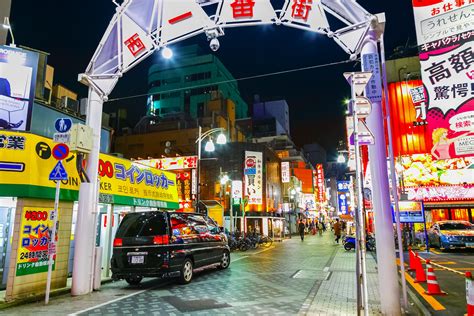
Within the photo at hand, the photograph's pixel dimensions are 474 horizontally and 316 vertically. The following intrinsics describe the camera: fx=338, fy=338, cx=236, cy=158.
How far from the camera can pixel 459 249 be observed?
68.6 ft

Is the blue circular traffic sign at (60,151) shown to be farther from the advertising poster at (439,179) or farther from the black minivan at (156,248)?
the advertising poster at (439,179)

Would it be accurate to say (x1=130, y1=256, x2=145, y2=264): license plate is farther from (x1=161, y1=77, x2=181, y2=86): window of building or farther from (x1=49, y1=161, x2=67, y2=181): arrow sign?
(x1=161, y1=77, x2=181, y2=86): window of building

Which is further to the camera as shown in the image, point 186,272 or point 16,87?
point 16,87

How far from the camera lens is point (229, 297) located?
332 inches

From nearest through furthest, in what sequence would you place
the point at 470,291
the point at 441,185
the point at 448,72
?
the point at 470,291
the point at 448,72
the point at 441,185

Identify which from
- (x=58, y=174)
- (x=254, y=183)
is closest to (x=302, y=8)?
(x=58, y=174)

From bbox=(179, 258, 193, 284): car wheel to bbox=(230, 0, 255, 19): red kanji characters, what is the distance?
7302 mm

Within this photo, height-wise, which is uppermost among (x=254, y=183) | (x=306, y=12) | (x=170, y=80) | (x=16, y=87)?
(x=170, y=80)

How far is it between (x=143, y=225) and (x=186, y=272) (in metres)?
1.96

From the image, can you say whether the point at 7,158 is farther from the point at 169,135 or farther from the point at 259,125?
the point at 259,125

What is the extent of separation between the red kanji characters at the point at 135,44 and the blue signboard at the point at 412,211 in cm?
1669

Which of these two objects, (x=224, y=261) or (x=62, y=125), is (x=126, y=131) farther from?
(x=62, y=125)

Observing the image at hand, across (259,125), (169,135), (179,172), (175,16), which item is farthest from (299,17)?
(259,125)

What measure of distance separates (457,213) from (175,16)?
1191 inches
